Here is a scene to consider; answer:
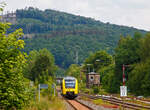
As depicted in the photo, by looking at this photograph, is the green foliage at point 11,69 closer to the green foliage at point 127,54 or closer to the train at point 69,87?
the train at point 69,87

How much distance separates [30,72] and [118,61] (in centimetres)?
2514

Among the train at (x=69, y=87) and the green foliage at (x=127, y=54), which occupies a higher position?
the green foliage at (x=127, y=54)

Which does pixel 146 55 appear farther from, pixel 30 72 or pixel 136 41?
pixel 30 72

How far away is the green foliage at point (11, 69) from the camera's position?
37.4 feet

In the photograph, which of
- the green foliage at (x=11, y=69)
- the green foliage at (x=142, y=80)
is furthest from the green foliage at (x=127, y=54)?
the green foliage at (x=11, y=69)

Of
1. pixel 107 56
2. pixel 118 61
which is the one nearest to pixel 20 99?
pixel 118 61

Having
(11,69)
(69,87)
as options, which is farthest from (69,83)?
(11,69)

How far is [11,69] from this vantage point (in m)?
11.9

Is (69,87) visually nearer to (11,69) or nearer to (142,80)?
(142,80)

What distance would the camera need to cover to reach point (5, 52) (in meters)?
11.6

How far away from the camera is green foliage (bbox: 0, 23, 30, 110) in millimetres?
11398

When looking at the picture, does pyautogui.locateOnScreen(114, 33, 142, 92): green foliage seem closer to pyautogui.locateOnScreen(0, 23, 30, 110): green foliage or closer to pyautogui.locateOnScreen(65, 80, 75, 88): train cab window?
pyautogui.locateOnScreen(65, 80, 75, 88): train cab window

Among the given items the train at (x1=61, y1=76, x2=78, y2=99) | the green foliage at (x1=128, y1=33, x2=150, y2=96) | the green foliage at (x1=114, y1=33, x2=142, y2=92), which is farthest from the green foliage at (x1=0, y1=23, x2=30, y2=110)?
the green foliage at (x1=114, y1=33, x2=142, y2=92)

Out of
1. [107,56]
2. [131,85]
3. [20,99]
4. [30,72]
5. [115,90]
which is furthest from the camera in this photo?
[107,56]
